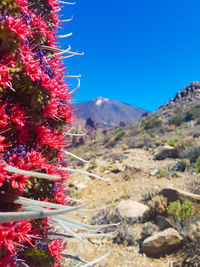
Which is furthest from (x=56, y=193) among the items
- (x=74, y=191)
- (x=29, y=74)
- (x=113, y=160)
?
(x=113, y=160)

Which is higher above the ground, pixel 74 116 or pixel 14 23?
pixel 14 23

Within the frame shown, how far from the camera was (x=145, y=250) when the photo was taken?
15.3 ft

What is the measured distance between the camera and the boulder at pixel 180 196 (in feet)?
16.6

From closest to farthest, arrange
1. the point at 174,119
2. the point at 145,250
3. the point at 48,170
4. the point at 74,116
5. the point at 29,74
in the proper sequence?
1. the point at 29,74
2. the point at 48,170
3. the point at 74,116
4. the point at 145,250
5. the point at 174,119

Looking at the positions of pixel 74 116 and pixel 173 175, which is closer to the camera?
pixel 74 116

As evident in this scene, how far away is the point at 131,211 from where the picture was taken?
6.10 meters

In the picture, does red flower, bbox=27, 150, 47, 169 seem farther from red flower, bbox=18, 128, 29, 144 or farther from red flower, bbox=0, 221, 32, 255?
red flower, bbox=0, 221, 32, 255

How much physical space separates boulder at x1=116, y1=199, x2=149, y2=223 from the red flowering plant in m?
4.29

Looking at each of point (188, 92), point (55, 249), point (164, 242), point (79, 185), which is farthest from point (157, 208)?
point (188, 92)

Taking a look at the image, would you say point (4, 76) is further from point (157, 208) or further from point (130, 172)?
point (130, 172)

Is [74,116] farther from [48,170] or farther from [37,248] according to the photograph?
[37,248]

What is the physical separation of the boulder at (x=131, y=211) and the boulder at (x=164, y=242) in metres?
1.29

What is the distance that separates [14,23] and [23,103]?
0.48 m

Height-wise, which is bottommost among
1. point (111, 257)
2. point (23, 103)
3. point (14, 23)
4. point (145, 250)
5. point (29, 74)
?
point (111, 257)
